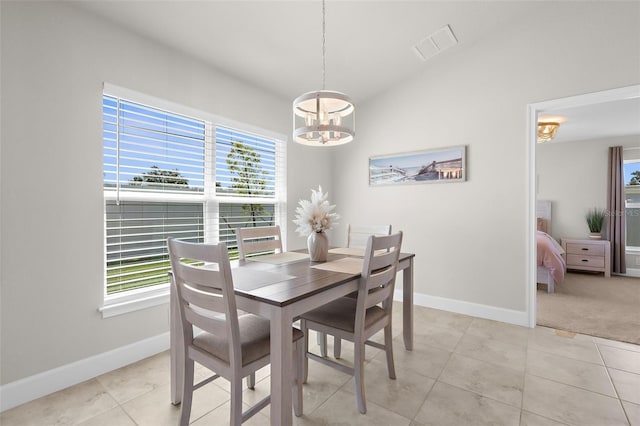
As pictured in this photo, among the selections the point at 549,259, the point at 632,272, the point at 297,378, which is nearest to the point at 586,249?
the point at 632,272

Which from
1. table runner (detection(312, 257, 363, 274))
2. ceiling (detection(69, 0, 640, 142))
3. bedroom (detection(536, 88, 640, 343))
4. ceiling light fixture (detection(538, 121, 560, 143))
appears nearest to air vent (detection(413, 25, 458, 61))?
ceiling (detection(69, 0, 640, 142))

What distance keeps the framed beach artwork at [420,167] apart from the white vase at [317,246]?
188 centimetres

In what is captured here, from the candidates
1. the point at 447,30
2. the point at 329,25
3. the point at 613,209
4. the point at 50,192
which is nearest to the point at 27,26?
the point at 50,192

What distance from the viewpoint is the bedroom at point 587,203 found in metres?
3.26

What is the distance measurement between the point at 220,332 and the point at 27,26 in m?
2.13

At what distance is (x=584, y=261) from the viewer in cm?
506

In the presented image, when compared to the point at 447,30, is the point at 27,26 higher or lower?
lower

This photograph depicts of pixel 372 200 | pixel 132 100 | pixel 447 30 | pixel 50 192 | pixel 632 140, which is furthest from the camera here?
pixel 632 140

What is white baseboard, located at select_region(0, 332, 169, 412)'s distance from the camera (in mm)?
1780

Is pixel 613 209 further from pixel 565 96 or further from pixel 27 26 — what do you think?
pixel 27 26

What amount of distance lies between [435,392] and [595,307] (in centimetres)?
286

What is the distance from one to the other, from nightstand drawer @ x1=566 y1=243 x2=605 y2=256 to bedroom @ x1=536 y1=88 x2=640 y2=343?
0.01 metres

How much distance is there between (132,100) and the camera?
2.29 meters

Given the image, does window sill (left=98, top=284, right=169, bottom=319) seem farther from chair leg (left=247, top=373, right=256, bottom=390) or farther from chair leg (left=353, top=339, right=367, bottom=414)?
chair leg (left=353, top=339, right=367, bottom=414)
